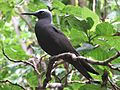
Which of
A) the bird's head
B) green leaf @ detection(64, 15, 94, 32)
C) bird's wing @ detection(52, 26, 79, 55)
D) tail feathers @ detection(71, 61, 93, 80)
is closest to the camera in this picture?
green leaf @ detection(64, 15, 94, 32)

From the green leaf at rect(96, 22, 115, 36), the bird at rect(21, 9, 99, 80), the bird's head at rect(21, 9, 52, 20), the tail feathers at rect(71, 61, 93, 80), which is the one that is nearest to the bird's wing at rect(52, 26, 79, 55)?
the bird at rect(21, 9, 99, 80)

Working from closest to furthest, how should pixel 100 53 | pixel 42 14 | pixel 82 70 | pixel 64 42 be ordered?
pixel 100 53 < pixel 82 70 < pixel 64 42 < pixel 42 14

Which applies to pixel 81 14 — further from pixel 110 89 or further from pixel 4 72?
pixel 4 72

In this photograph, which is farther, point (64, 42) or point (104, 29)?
point (64, 42)

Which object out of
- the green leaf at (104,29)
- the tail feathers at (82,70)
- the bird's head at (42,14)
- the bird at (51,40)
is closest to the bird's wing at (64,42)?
the bird at (51,40)

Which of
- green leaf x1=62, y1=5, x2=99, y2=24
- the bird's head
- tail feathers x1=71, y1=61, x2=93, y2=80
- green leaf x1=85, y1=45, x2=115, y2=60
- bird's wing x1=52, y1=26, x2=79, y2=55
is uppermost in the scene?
green leaf x1=62, y1=5, x2=99, y2=24

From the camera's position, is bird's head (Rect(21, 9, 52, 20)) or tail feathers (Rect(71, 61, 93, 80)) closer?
tail feathers (Rect(71, 61, 93, 80))

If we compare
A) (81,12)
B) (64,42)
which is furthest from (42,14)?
(81,12)

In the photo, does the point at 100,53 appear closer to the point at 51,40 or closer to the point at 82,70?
the point at 82,70

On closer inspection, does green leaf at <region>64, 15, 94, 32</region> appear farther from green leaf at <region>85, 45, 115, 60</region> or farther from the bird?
the bird

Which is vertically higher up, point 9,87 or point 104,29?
point 104,29

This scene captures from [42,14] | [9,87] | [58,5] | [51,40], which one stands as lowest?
[9,87]

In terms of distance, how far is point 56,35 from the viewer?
235 cm

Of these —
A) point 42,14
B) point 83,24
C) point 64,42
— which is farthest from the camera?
point 42,14
